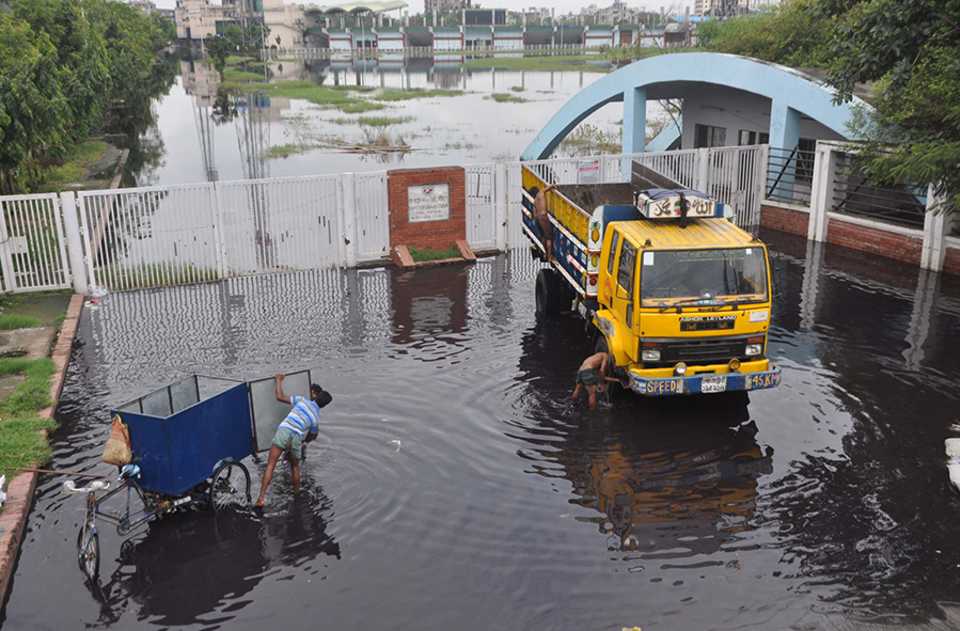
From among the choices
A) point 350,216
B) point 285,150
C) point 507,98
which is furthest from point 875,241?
point 507,98

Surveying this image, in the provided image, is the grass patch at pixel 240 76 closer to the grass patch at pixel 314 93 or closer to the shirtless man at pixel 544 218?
the grass patch at pixel 314 93

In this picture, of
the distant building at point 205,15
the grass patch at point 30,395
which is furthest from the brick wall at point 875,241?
the distant building at point 205,15

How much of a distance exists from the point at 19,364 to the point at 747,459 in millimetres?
10527

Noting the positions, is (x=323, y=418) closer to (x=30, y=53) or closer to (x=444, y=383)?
(x=444, y=383)

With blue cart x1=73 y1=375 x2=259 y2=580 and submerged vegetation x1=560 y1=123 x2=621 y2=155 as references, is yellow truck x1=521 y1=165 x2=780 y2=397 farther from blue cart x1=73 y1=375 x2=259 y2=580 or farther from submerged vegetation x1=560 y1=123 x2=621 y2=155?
submerged vegetation x1=560 y1=123 x2=621 y2=155

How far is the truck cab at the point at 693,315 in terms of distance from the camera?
1052cm

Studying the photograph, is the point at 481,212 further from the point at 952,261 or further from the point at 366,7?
the point at 366,7

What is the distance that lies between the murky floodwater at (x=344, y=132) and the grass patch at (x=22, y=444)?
2598cm

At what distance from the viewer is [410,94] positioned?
82.8 metres

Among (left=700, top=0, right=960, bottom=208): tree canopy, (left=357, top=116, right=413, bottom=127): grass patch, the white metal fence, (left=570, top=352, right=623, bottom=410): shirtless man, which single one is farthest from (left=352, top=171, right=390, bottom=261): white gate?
(left=357, top=116, right=413, bottom=127): grass patch

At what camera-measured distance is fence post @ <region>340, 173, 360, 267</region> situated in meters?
18.6

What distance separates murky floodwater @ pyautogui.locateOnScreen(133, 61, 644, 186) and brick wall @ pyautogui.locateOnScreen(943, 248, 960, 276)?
25.6 meters

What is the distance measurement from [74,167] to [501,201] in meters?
21.8

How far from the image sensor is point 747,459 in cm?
1001
